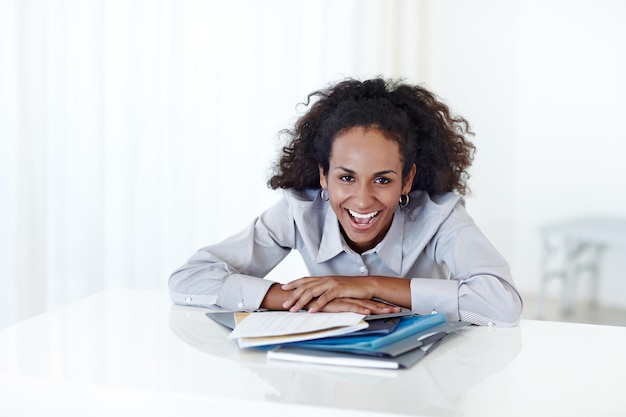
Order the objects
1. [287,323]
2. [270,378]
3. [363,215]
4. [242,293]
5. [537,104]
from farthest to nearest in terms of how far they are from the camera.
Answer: [537,104]
[363,215]
[242,293]
[287,323]
[270,378]

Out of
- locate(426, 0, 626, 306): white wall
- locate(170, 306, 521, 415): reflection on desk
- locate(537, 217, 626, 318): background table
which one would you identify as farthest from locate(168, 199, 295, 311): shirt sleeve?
locate(537, 217, 626, 318): background table

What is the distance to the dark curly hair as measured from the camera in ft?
5.68

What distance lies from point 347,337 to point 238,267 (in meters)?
0.64

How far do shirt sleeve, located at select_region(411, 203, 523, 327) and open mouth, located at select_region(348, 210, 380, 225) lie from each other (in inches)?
Answer: 7.7

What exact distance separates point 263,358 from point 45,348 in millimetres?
345

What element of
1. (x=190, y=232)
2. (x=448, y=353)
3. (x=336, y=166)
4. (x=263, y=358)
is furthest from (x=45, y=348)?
(x=190, y=232)

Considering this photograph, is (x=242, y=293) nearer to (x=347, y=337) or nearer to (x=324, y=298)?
(x=324, y=298)

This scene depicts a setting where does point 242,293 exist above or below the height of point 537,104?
below

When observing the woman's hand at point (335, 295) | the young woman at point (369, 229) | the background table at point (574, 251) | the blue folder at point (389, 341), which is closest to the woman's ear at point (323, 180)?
the young woman at point (369, 229)

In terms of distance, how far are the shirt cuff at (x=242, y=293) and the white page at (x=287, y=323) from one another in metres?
0.16

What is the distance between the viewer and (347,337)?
1.22m

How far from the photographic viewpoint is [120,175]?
11.3 feet

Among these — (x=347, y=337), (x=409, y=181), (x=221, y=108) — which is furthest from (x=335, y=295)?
(x=221, y=108)

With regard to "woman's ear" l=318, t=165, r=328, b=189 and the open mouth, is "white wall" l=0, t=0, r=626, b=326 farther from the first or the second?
the open mouth
